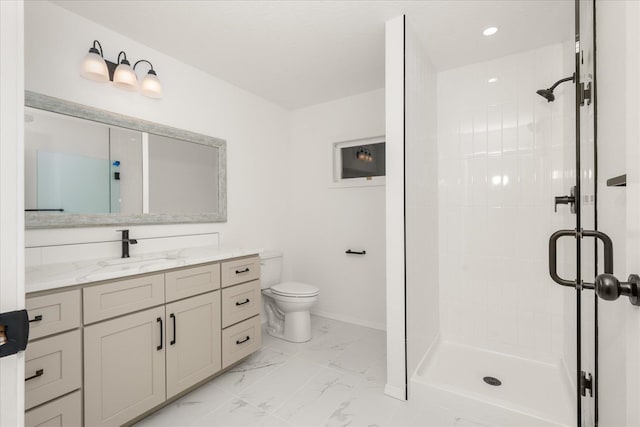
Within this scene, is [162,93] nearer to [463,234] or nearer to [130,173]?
[130,173]

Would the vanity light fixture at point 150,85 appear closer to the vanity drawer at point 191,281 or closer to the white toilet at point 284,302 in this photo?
the vanity drawer at point 191,281

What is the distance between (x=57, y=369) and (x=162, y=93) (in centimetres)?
187

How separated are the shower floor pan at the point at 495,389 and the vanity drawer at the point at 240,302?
48.1 inches

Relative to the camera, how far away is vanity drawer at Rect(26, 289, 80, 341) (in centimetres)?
121

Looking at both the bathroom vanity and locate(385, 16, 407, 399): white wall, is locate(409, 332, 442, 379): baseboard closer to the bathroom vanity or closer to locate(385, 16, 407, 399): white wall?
locate(385, 16, 407, 399): white wall

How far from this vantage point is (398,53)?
1851mm

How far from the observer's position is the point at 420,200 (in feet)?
6.96

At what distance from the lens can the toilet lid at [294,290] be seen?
2.60 meters

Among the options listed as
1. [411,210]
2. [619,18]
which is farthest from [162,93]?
[619,18]

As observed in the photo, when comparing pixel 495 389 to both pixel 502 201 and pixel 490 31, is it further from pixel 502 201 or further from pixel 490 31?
pixel 490 31

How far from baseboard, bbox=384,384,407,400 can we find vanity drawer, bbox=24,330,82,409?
1684 millimetres

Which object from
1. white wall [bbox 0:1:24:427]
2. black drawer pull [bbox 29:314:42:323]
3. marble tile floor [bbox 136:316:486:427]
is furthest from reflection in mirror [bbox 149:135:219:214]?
white wall [bbox 0:1:24:427]

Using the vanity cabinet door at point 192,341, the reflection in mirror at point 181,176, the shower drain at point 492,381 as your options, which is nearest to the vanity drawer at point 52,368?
the vanity cabinet door at point 192,341

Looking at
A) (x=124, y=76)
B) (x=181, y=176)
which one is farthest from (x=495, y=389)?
(x=124, y=76)
